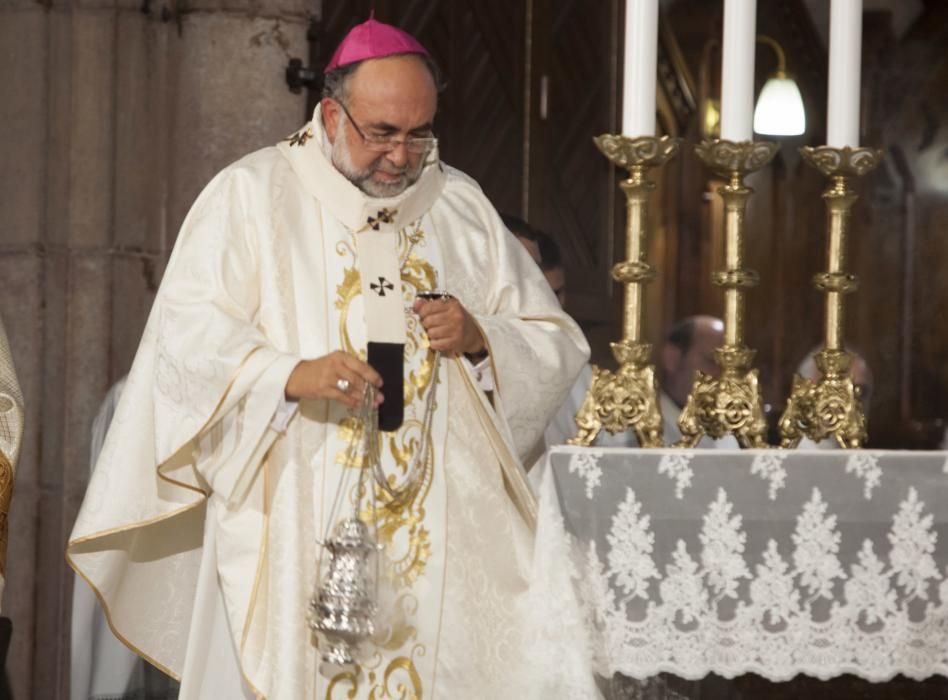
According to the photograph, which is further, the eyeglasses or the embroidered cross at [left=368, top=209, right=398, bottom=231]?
the embroidered cross at [left=368, top=209, right=398, bottom=231]

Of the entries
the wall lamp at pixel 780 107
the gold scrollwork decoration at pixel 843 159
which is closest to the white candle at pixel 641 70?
the gold scrollwork decoration at pixel 843 159

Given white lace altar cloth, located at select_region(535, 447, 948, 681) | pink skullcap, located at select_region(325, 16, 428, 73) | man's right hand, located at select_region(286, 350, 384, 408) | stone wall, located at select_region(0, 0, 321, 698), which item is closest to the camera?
white lace altar cloth, located at select_region(535, 447, 948, 681)

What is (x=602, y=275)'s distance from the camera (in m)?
8.35

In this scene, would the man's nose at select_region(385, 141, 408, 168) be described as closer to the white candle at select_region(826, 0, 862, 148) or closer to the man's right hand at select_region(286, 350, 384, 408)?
the man's right hand at select_region(286, 350, 384, 408)

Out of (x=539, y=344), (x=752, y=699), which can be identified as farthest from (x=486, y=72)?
(x=752, y=699)

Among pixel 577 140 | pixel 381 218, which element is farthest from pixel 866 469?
pixel 577 140

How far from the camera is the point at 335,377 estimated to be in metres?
3.95

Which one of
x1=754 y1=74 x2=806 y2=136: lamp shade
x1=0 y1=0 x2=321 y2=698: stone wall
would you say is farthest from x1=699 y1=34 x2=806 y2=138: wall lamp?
x1=0 y1=0 x2=321 y2=698: stone wall

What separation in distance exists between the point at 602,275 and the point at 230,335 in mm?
4369

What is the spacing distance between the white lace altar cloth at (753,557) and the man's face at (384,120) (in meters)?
0.85

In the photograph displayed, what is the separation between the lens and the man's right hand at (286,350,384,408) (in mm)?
3941

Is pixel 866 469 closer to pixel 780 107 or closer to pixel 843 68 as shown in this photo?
pixel 843 68

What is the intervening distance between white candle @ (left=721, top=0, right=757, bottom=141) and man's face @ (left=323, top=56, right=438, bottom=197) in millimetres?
650

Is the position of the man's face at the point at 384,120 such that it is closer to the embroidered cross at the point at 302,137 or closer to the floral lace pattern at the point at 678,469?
the embroidered cross at the point at 302,137
